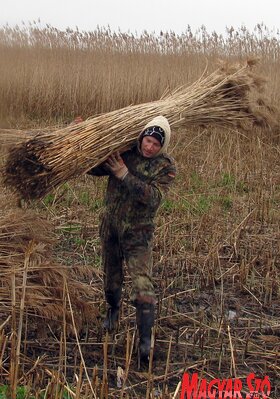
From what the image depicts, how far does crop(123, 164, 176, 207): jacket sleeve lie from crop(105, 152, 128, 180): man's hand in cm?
4

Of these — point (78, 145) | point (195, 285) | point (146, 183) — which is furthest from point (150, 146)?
point (195, 285)

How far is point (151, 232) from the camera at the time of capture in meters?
3.49

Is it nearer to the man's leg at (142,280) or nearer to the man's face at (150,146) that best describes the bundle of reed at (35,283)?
the man's leg at (142,280)

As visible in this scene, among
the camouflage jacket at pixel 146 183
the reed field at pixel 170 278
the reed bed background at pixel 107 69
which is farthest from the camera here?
the reed bed background at pixel 107 69

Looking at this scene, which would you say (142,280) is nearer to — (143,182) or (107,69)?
(143,182)

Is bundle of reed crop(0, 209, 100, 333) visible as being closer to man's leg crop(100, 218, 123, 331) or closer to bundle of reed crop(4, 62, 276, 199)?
man's leg crop(100, 218, 123, 331)

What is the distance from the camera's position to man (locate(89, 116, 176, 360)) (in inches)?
132

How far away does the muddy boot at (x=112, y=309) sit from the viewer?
12.2ft

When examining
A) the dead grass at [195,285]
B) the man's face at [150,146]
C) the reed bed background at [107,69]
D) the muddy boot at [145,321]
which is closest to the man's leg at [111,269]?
the dead grass at [195,285]

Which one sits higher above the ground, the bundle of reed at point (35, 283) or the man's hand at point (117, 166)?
the man's hand at point (117, 166)

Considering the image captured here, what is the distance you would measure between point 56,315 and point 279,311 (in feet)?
5.29

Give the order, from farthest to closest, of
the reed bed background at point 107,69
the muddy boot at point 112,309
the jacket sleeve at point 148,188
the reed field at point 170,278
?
the reed bed background at point 107,69, the muddy boot at point 112,309, the jacket sleeve at point 148,188, the reed field at point 170,278

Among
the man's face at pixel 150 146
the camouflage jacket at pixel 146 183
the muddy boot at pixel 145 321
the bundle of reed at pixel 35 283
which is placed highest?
the man's face at pixel 150 146

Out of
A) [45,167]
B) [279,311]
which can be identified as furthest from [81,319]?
[279,311]
